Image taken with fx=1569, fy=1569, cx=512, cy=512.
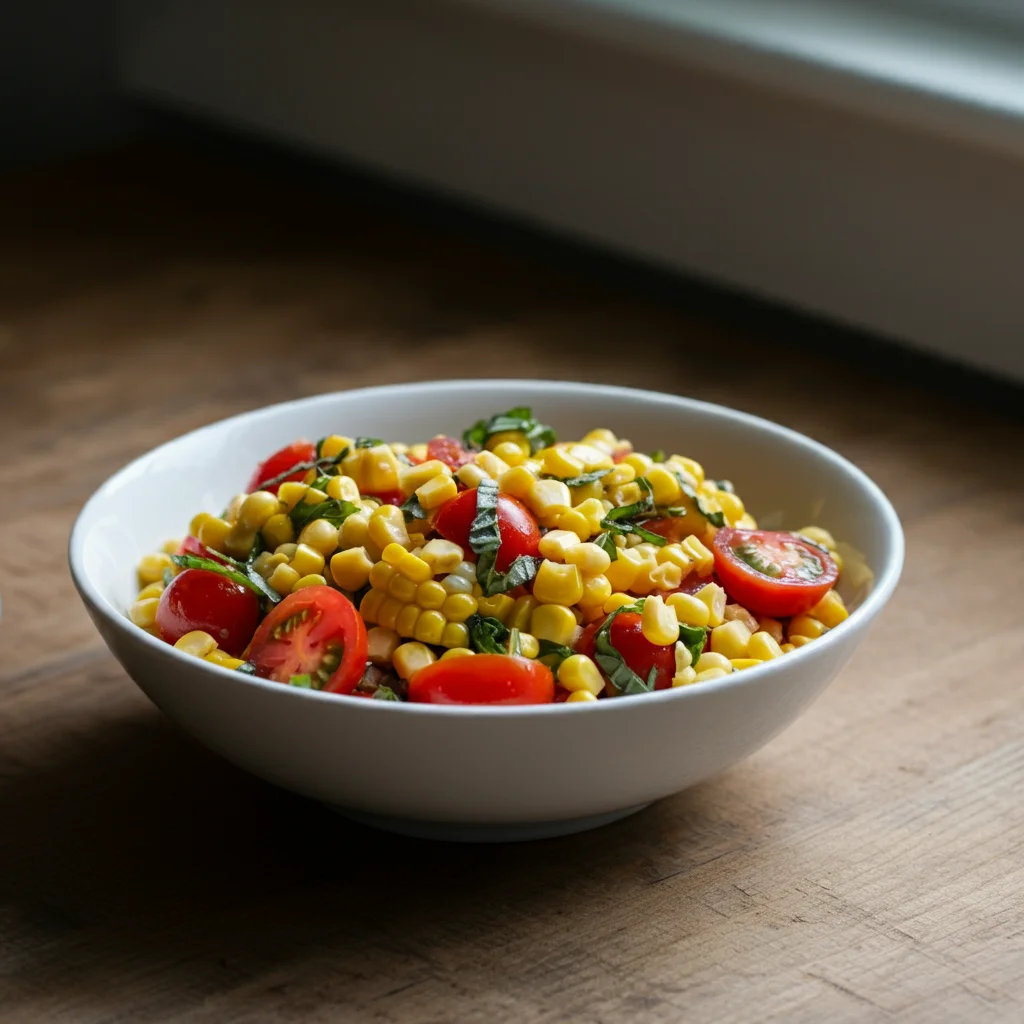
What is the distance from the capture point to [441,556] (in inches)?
45.4

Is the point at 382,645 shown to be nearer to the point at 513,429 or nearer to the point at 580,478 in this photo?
the point at 580,478

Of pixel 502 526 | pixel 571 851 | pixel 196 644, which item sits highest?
pixel 502 526

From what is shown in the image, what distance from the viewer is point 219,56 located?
10.6ft

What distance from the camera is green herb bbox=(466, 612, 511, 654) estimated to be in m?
1.12

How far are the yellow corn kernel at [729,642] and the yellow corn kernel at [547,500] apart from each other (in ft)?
0.50

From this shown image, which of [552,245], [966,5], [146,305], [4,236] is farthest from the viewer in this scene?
[552,245]

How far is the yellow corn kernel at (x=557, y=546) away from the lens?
3.81 ft

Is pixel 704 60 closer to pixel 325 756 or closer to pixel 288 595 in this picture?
pixel 288 595

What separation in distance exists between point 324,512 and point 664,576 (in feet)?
0.89

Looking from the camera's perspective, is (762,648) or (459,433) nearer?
(762,648)

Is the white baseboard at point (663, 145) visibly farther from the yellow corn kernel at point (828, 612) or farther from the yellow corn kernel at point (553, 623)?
the yellow corn kernel at point (553, 623)

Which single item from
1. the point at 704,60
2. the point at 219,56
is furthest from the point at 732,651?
the point at 219,56

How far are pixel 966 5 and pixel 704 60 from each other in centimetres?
37

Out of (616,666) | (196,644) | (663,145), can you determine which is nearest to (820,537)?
(616,666)
